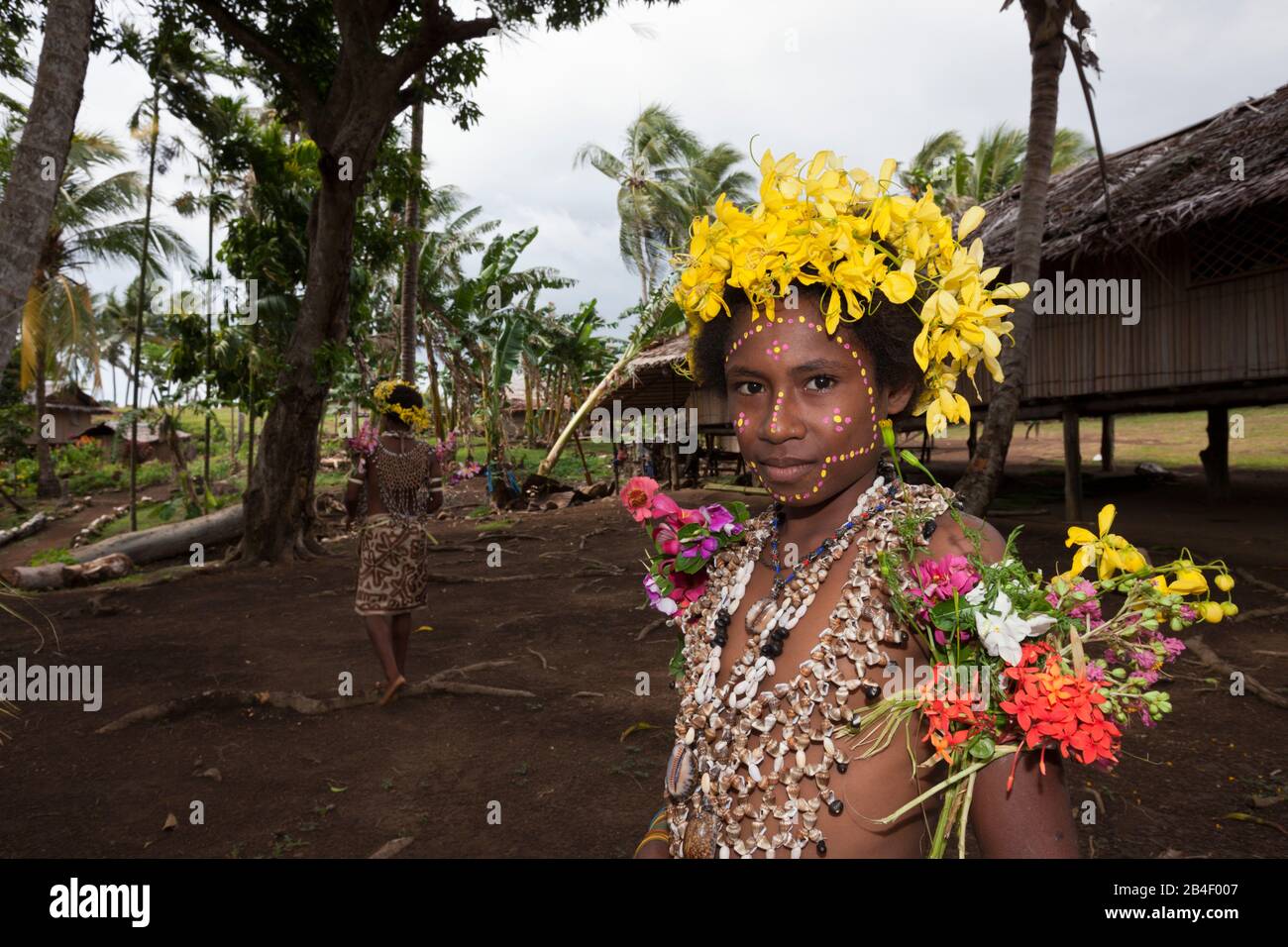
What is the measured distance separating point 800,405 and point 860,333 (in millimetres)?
230

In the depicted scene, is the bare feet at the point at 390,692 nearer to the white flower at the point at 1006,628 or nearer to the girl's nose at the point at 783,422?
the girl's nose at the point at 783,422

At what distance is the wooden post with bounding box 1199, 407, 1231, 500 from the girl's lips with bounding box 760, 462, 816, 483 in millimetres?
14160

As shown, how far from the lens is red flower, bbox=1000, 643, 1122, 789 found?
119 cm

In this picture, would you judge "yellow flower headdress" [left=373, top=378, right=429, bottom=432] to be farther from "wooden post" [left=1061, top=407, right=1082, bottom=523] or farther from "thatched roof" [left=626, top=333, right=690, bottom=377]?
"thatched roof" [left=626, top=333, right=690, bottom=377]

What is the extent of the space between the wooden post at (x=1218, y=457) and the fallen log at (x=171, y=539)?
50.9 ft

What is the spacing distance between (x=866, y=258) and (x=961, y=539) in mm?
575

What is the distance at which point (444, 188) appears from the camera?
29.3 m

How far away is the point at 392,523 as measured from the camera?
567 centimetres

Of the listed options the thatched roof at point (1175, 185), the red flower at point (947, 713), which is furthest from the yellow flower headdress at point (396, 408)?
the thatched roof at point (1175, 185)

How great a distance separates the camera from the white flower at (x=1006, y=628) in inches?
48.7

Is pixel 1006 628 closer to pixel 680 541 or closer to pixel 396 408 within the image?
pixel 680 541

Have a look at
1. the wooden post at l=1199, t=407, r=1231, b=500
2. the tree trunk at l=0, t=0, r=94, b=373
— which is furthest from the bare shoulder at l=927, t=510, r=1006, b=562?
the wooden post at l=1199, t=407, r=1231, b=500

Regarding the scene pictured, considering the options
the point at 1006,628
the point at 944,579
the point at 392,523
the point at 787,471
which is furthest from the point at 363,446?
the point at 1006,628
